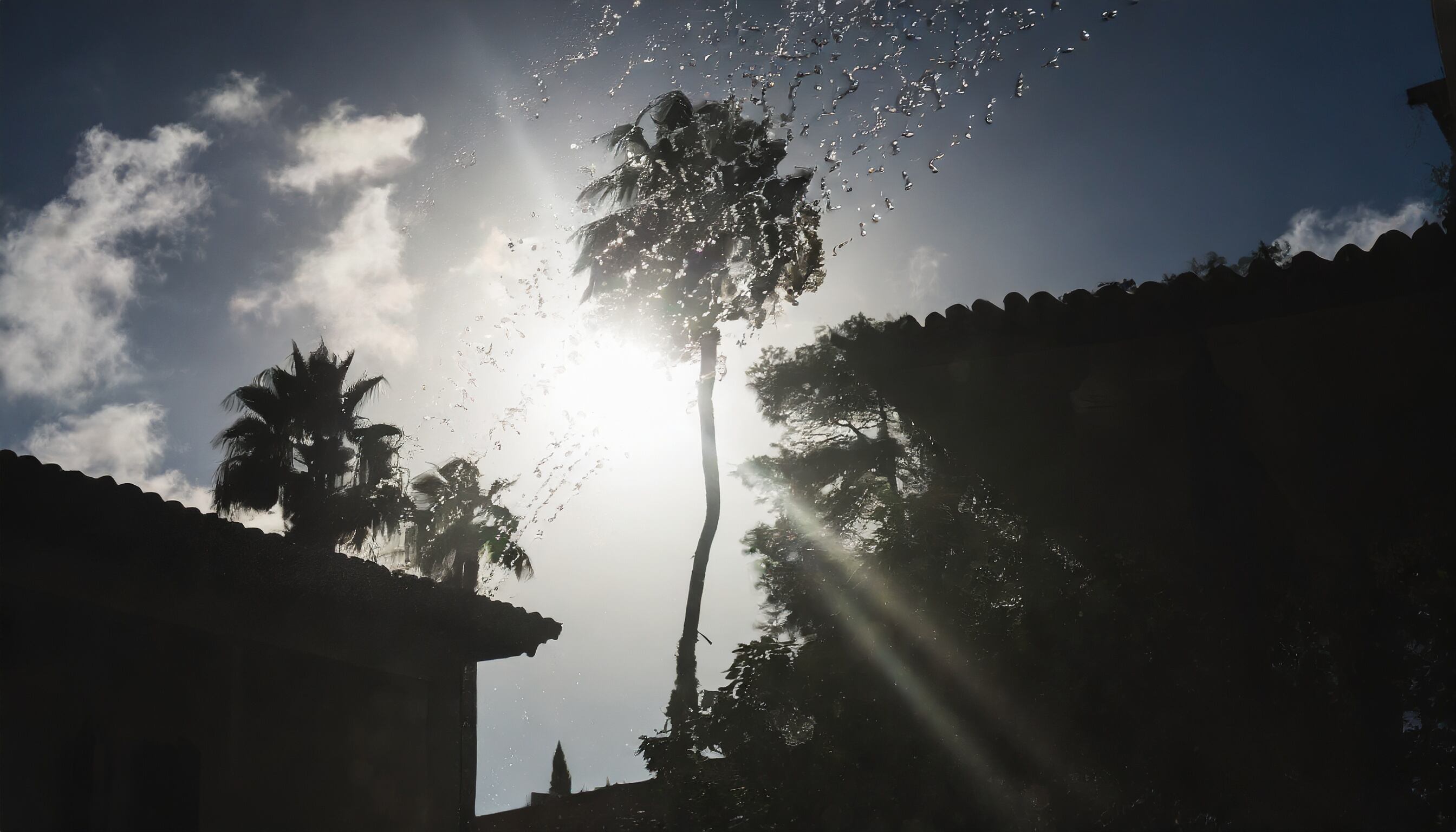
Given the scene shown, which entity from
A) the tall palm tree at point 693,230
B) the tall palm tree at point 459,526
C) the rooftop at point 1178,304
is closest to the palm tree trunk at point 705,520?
the tall palm tree at point 693,230

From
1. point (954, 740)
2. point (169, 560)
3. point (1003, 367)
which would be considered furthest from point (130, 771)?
point (1003, 367)

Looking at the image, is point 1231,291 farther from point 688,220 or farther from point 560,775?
point 560,775

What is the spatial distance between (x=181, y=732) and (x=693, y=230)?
40.2 ft

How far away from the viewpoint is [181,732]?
688cm

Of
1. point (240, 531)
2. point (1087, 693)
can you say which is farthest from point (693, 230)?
point (1087, 693)

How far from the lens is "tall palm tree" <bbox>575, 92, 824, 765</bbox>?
16.5m

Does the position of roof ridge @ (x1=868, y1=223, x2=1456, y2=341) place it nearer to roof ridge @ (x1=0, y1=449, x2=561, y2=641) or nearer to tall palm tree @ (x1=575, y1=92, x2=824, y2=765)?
roof ridge @ (x1=0, y1=449, x2=561, y2=641)

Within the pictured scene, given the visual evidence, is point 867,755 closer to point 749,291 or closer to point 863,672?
point 863,672

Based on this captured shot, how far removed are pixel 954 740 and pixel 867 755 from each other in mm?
454

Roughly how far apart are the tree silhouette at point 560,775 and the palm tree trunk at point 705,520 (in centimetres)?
1426

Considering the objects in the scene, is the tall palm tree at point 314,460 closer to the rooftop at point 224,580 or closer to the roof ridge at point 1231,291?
the rooftop at point 224,580

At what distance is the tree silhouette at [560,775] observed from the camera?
90.2ft

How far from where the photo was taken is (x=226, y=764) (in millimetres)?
7086

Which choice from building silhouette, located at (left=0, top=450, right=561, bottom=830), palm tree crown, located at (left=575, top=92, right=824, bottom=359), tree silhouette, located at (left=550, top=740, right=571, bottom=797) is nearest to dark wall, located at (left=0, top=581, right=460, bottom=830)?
building silhouette, located at (left=0, top=450, right=561, bottom=830)
